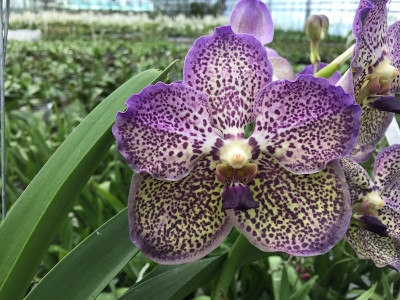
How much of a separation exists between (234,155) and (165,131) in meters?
0.06

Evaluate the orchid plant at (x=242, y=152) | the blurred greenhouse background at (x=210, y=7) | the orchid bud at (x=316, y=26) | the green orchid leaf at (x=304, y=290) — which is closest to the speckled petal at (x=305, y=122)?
the orchid plant at (x=242, y=152)

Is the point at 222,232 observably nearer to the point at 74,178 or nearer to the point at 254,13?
the point at 74,178

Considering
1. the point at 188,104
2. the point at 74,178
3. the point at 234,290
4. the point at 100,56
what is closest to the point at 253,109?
the point at 188,104

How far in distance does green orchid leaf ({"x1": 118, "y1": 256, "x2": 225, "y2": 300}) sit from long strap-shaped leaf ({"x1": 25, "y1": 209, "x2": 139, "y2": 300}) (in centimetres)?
4

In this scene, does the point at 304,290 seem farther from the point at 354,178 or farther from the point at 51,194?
the point at 51,194

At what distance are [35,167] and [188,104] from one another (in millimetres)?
862

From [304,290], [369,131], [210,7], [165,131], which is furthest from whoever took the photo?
[210,7]

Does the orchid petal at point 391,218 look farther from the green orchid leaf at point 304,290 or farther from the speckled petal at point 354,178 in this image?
the green orchid leaf at point 304,290

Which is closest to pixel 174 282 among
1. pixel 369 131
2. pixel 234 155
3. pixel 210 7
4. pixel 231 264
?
pixel 231 264

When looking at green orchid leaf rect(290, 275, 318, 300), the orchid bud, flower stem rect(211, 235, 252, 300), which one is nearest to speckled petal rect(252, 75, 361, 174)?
flower stem rect(211, 235, 252, 300)

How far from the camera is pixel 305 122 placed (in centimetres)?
40

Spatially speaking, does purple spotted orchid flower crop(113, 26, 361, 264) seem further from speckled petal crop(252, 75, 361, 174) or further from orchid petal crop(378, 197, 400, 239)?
orchid petal crop(378, 197, 400, 239)

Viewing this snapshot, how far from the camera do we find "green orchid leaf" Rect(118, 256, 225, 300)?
0.47 m

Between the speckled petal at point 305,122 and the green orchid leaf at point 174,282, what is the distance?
147mm
